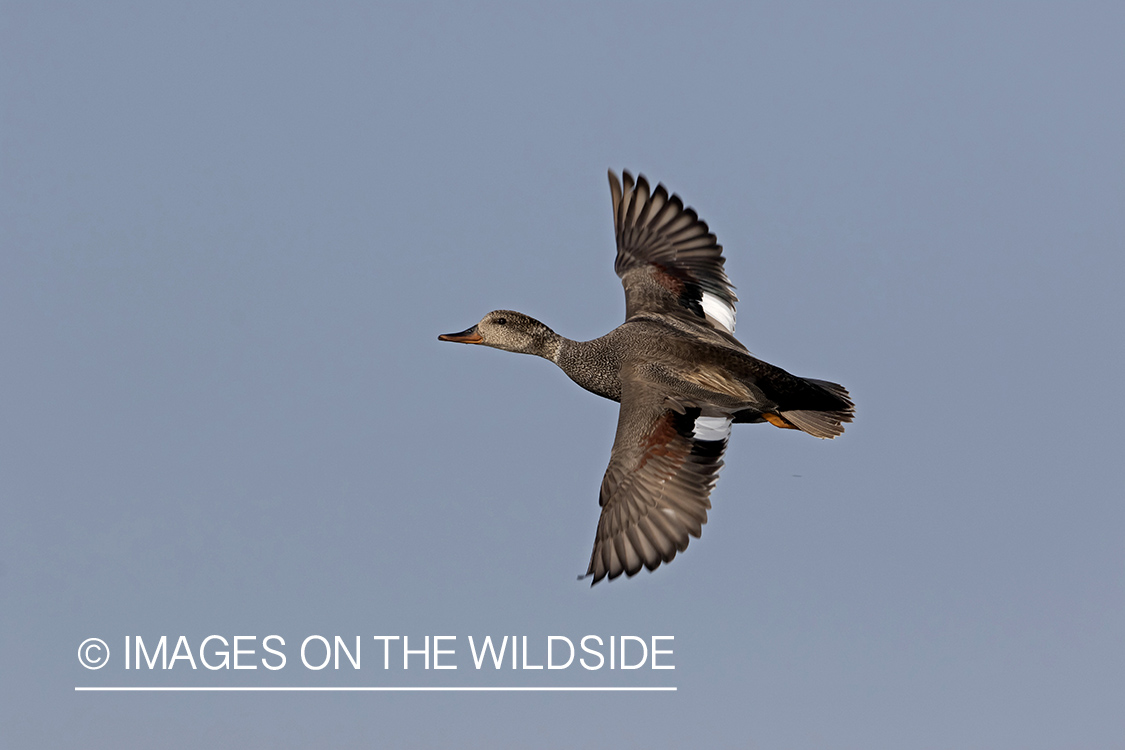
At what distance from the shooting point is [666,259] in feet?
36.8

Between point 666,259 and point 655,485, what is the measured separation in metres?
3.70

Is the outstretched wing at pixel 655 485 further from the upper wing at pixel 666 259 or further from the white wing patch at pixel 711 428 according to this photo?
the upper wing at pixel 666 259

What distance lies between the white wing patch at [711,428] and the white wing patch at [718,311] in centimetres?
248

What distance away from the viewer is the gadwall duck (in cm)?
798

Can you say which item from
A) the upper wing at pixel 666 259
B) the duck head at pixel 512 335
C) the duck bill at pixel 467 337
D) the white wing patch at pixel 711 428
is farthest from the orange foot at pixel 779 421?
the duck bill at pixel 467 337

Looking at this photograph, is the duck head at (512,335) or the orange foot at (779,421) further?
the duck head at (512,335)

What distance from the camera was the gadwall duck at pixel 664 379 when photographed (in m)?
7.98

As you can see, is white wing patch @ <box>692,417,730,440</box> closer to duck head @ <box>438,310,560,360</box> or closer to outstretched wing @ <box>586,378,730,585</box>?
outstretched wing @ <box>586,378,730,585</box>

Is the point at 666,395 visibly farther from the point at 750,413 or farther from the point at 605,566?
the point at 605,566

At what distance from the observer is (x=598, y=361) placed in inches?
388

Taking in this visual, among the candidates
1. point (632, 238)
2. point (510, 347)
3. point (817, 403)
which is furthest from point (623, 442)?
point (632, 238)

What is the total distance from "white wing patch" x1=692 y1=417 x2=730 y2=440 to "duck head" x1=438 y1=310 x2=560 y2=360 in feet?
8.18

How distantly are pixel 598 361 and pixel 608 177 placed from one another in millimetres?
2597

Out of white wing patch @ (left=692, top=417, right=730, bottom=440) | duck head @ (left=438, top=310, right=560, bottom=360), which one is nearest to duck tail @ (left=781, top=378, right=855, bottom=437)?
white wing patch @ (left=692, top=417, right=730, bottom=440)
